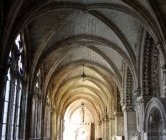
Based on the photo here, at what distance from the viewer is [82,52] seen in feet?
69.3

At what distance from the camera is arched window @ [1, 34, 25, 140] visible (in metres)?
12.8

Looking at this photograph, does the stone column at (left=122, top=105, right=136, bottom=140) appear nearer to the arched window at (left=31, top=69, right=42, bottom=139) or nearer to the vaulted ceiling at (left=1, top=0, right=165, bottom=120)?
the vaulted ceiling at (left=1, top=0, right=165, bottom=120)

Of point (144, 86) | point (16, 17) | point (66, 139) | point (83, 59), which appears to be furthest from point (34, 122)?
point (66, 139)

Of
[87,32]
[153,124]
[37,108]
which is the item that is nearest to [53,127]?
[37,108]

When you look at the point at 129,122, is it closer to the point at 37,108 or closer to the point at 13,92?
the point at 37,108

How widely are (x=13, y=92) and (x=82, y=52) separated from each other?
833 cm

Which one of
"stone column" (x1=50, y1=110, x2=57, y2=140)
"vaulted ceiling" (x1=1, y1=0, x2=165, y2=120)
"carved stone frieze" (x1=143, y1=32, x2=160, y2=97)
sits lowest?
"stone column" (x1=50, y1=110, x2=57, y2=140)

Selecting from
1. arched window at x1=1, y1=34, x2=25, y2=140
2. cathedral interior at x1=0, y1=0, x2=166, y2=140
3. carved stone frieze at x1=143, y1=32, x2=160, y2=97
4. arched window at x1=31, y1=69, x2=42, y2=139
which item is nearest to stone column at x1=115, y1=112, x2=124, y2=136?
cathedral interior at x1=0, y1=0, x2=166, y2=140

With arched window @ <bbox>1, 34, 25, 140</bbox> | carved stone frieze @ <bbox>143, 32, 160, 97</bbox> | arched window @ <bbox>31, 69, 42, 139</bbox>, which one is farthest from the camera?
arched window @ <bbox>31, 69, 42, 139</bbox>

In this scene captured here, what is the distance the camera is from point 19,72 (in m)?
14.8

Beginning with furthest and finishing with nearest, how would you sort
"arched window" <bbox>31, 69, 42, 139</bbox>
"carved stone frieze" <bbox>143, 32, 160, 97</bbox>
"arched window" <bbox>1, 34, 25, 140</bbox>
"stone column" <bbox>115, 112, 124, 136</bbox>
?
"stone column" <bbox>115, 112, 124, 136</bbox>, "arched window" <bbox>31, 69, 42, 139</bbox>, "carved stone frieze" <bbox>143, 32, 160, 97</bbox>, "arched window" <bbox>1, 34, 25, 140</bbox>

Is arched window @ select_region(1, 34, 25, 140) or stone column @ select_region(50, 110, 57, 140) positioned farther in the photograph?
stone column @ select_region(50, 110, 57, 140)

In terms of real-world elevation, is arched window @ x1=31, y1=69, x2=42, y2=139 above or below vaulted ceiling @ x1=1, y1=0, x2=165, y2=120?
below

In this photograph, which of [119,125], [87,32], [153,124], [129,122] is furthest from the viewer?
[119,125]
